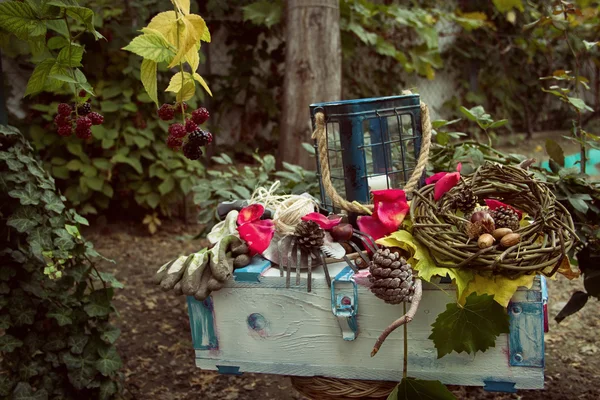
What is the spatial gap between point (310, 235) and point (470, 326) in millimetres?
438

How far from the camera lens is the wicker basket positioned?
1.37 metres

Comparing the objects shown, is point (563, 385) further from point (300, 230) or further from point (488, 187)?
point (300, 230)

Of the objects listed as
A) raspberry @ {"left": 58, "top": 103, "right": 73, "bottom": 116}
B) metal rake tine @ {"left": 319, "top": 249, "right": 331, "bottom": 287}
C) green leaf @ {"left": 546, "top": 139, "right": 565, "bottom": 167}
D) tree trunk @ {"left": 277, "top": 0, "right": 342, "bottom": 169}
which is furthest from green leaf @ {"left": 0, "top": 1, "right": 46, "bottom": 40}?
tree trunk @ {"left": 277, "top": 0, "right": 342, "bottom": 169}

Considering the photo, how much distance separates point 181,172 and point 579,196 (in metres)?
2.67

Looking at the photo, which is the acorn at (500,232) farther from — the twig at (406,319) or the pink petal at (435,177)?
the pink petal at (435,177)

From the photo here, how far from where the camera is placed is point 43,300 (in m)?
1.95

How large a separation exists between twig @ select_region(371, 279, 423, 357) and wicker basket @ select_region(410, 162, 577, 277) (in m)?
0.09

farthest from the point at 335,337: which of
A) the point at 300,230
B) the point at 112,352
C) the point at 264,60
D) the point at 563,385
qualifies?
the point at 264,60

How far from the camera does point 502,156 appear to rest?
2178 millimetres

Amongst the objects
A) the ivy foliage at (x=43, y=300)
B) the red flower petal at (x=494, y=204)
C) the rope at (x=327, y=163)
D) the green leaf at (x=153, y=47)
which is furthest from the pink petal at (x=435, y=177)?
the ivy foliage at (x=43, y=300)

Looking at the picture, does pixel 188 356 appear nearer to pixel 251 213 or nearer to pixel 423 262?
pixel 251 213

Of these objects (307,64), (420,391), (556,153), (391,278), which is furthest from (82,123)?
(307,64)

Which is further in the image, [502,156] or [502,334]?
[502,156]

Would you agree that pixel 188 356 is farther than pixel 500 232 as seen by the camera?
Yes
